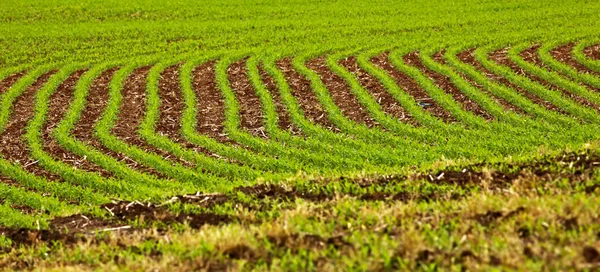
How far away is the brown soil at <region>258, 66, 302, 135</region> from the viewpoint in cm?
1641

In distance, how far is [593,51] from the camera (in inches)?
869

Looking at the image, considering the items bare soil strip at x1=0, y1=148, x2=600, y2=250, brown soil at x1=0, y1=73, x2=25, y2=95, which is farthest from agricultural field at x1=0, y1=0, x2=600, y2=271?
brown soil at x1=0, y1=73, x2=25, y2=95

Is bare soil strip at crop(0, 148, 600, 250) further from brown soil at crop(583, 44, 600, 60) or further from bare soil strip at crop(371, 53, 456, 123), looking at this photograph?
→ brown soil at crop(583, 44, 600, 60)

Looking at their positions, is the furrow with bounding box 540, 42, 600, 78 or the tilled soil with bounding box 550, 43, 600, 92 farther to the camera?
the furrow with bounding box 540, 42, 600, 78

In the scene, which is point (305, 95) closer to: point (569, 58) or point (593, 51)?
point (569, 58)

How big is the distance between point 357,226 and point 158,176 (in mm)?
7150

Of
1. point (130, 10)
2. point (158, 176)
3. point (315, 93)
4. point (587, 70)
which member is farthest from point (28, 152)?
point (130, 10)

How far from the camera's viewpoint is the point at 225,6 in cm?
3525

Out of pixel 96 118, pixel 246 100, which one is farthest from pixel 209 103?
pixel 96 118

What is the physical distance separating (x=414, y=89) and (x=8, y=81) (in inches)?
474

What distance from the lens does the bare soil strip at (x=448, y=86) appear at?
55.7 ft

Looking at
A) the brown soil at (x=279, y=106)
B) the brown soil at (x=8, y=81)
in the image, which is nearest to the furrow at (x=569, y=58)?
the brown soil at (x=279, y=106)

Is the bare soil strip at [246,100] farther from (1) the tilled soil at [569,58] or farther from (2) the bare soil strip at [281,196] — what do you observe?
(1) the tilled soil at [569,58]

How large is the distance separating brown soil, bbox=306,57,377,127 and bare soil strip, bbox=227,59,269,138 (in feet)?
6.23
